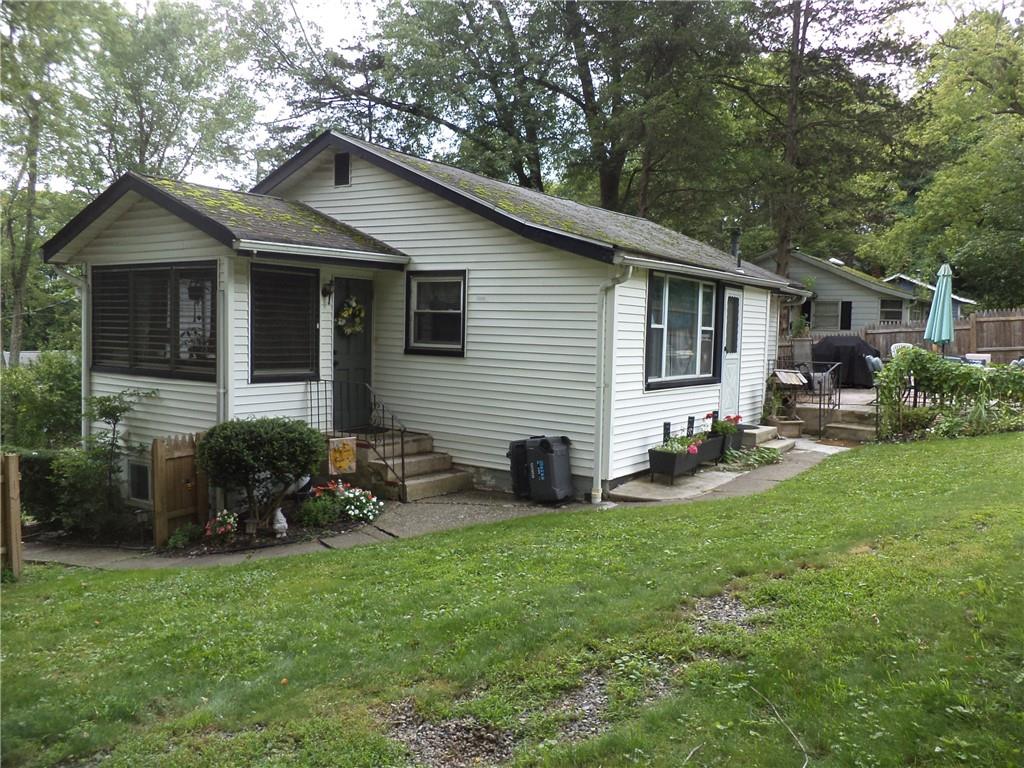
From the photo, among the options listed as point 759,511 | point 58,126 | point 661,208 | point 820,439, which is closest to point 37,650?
point 58,126

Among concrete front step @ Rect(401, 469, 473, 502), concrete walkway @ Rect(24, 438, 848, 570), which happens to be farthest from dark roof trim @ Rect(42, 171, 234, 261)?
concrete front step @ Rect(401, 469, 473, 502)

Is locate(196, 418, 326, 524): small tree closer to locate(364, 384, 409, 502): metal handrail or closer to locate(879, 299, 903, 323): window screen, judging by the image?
locate(364, 384, 409, 502): metal handrail

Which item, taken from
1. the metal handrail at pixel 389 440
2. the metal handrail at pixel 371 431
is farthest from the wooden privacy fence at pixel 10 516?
the metal handrail at pixel 389 440

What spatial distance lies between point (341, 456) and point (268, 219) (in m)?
3.22

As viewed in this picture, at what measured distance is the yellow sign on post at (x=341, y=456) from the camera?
359 inches

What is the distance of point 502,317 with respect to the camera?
9.82 meters

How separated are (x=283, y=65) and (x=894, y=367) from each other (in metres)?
22.5

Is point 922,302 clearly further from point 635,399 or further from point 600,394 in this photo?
point 600,394

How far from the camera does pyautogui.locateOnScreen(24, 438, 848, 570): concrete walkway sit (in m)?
7.61

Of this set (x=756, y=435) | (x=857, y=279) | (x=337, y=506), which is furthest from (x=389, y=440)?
(x=857, y=279)

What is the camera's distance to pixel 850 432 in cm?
1324

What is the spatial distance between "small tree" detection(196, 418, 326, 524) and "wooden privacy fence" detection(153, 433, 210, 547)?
408 millimetres

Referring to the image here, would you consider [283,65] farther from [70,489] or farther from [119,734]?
[119,734]

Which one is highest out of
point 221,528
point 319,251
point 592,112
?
point 592,112
